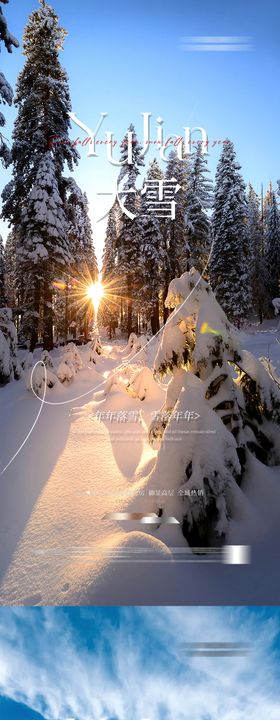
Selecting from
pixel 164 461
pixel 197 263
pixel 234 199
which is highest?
pixel 234 199

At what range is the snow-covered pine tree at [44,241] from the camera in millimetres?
10047

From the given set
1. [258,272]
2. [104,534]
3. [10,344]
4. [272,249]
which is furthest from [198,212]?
[272,249]

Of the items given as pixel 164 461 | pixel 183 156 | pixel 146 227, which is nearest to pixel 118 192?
Answer: pixel 183 156

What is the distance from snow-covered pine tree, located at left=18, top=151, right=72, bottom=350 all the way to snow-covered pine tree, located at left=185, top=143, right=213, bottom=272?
20.8 ft

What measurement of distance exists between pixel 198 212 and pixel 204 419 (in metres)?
2.87

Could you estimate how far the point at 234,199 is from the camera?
634 cm

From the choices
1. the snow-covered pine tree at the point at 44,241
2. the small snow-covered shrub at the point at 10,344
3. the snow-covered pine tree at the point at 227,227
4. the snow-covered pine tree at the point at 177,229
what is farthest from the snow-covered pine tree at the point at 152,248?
the small snow-covered shrub at the point at 10,344

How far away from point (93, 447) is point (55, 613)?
86.0 inches

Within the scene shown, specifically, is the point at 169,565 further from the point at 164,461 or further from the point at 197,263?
the point at 197,263

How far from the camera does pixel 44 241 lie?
11070 mm

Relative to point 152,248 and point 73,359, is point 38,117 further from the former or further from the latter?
point 73,359

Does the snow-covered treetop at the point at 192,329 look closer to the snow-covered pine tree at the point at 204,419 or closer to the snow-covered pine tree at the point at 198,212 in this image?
the snow-covered pine tree at the point at 204,419

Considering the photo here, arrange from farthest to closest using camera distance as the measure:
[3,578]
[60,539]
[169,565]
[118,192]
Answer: [118,192]
[60,539]
[3,578]
[169,565]

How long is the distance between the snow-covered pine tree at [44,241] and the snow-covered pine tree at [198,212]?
250 inches
